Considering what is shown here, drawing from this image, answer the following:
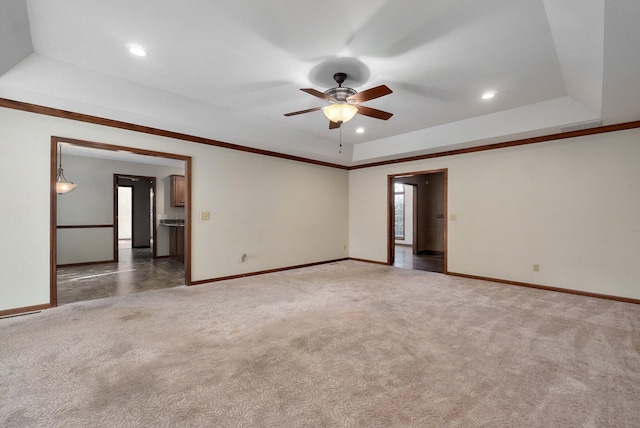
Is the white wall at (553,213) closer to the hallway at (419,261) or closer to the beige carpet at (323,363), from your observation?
the beige carpet at (323,363)

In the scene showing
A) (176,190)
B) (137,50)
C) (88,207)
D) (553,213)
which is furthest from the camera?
(176,190)

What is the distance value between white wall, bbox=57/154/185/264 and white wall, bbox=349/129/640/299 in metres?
7.44

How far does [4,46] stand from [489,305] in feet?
18.3

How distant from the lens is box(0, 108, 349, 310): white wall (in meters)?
3.27

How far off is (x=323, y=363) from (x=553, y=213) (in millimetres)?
4323

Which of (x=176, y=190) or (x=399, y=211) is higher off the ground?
(x=176, y=190)

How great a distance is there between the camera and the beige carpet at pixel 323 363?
66.2 inches

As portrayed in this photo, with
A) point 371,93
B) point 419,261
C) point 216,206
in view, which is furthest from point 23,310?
point 419,261

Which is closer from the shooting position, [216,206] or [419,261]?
[216,206]

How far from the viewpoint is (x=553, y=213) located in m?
4.41

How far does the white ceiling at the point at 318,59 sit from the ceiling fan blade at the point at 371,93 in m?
0.35

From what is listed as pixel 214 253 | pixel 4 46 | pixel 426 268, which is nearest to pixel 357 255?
pixel 426 268

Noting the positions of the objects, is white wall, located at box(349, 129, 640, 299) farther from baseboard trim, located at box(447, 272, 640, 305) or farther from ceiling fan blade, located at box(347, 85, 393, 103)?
ceiling fan blade, located at box(347, 85, 393, 103)

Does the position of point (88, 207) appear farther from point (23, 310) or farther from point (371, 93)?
point (371, 93)
